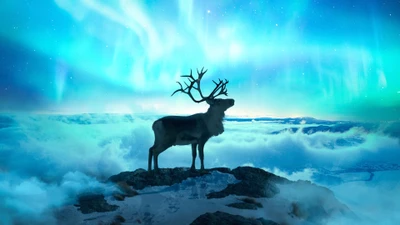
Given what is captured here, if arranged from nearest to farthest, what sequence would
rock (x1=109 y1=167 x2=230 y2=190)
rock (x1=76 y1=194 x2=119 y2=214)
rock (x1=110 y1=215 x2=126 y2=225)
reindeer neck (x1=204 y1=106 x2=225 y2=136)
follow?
rock (x1=110 y1=215 x2=126 y2=225) < rock (x1=76 y1=194 x2=119 y2=214) < rock (x1=109 y1=167 x2=230 y2=190) < reindeer neck (x1=204 y1=106 x2=225 y2=136)

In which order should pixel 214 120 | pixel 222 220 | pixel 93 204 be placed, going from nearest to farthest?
pixel 222 220 < pixel 93 204 < pixel 214 120

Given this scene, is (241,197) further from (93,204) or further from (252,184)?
(93,204)

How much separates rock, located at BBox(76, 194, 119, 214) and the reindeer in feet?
4.81

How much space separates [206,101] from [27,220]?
490 cm

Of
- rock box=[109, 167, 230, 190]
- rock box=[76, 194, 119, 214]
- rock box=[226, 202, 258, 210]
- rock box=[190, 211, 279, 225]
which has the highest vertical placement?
rock box=[109, 167, 230, 190]

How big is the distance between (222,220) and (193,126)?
2760 millimetres

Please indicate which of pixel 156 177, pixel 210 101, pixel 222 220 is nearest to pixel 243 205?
pixel 222 220

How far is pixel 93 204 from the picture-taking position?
283 inches

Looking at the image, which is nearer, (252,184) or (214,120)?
(252,184)

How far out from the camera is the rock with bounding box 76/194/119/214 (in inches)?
276

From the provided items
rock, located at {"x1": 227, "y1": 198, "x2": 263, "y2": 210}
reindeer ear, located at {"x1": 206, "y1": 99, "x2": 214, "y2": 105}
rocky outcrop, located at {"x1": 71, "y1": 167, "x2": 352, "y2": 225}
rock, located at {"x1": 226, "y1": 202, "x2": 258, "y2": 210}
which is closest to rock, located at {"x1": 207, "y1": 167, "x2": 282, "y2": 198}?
rocky outcrop, located at {"x1": 71, "y1": 167, "x2": 352, "y2": 225}

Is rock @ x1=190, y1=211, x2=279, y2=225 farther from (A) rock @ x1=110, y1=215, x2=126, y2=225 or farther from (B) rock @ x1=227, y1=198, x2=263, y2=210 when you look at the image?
(A) rock @ x1=110, y1=215, x2=126, y2=225

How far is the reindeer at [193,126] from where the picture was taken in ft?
27.0

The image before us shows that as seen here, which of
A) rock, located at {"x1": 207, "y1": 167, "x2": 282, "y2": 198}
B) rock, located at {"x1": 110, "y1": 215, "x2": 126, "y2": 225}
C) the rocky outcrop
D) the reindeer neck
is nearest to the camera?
rock, located at {"x1": 110, "y1": 215, "x2": 126, "y2": 225}
